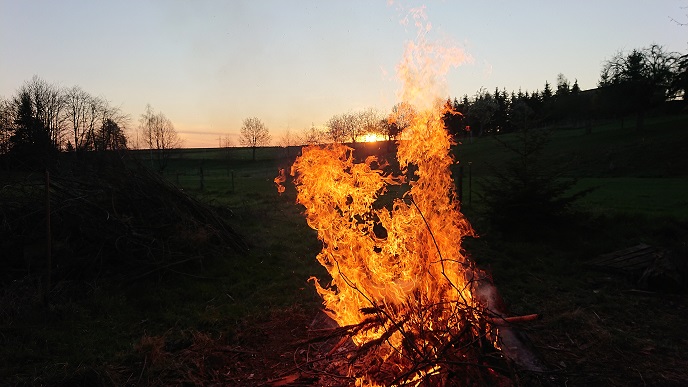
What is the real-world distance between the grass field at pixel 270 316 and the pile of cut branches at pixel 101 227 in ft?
1.06

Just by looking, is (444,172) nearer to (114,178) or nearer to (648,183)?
(114,178)

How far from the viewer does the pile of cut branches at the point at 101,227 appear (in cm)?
785

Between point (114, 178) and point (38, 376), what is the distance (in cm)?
600

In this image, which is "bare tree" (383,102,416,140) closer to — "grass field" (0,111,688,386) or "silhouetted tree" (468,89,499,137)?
"grass field" (0,111,688,386)

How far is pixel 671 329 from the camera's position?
5.79 meters

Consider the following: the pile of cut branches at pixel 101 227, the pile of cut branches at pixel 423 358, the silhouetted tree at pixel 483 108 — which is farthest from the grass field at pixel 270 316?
the silhouetted tree at pixel 483 108

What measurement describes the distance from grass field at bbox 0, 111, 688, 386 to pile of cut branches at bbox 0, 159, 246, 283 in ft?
1.06

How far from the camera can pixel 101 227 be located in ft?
27.5

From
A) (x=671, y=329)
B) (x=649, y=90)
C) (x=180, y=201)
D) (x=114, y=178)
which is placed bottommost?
(x=671, y=329)

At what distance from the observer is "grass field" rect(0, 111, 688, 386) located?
15.4ft

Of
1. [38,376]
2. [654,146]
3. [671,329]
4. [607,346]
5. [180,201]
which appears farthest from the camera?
[654,146]

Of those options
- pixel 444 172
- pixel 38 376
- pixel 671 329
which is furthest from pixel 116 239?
pixel 671 329

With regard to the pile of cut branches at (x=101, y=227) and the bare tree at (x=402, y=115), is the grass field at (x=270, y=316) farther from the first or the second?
the bare tree at (x=402, y=115)

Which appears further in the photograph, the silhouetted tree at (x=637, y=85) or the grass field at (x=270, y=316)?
the silhouetted tree at (x=637, y=85)
